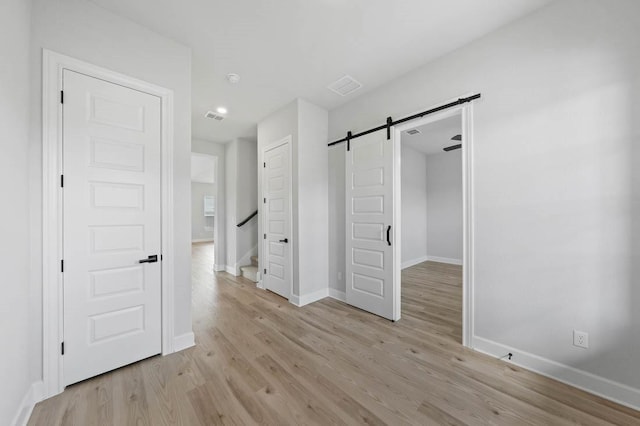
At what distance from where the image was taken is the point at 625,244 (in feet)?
5.15

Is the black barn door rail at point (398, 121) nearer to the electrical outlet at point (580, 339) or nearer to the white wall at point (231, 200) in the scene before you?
the electrical outlet at point (580, 339)

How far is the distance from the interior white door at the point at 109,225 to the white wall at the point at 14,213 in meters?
0.20

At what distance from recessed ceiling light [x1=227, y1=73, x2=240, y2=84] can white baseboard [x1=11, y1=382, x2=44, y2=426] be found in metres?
3.20

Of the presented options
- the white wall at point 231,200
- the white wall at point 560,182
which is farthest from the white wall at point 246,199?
the white wall at point 560,182

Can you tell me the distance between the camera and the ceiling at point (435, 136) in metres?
4.22

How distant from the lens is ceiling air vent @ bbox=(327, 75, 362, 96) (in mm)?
2881

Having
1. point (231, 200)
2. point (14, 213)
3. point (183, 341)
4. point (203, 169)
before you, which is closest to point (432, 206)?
point (231, 200)

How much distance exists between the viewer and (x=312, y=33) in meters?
2.16

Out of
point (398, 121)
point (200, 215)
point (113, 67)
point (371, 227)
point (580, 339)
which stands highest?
point (113, 67)

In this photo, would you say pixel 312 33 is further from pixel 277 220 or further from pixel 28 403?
pixel 28 403

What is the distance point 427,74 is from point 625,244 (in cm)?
218

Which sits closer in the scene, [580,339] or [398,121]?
[580,339]

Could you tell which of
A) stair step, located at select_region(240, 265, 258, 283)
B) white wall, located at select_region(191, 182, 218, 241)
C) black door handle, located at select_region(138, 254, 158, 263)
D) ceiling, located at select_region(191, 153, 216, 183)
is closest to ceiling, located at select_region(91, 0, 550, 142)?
black door handle, located at select_region(138, 254, 158, 263)

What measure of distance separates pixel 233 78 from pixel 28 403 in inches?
130
